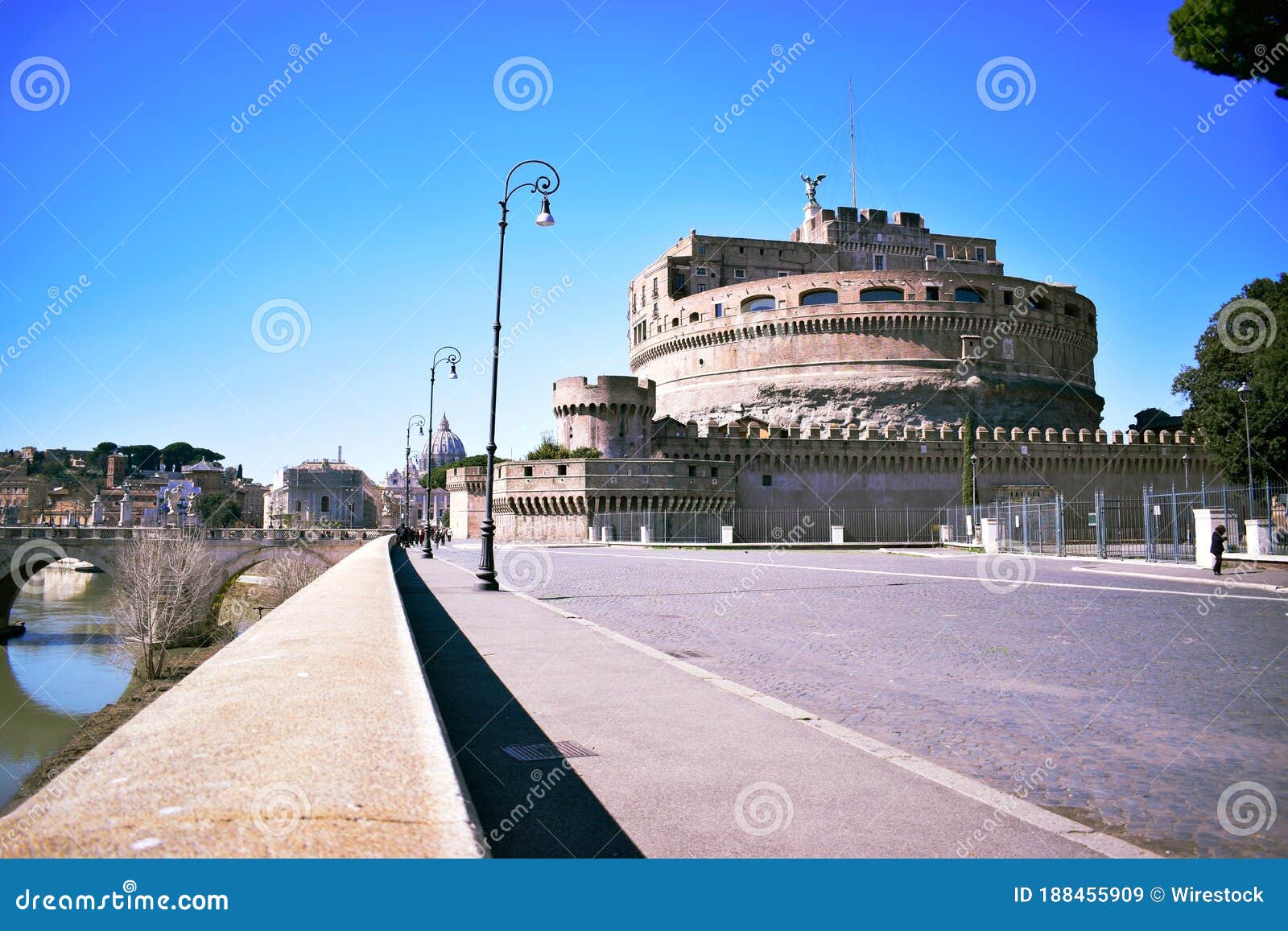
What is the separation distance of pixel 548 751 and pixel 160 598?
2775 cm

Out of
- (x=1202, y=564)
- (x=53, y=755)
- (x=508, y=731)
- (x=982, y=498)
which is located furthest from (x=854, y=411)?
(x=508, y=731)

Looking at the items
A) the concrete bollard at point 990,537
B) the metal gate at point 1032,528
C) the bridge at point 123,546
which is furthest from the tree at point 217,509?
the metal gate at point 1032,528

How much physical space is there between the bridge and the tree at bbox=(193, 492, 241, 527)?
2104 inches

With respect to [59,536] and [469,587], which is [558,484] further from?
[469,587]

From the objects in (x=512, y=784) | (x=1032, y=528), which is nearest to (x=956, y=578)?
(x=512, y=784)

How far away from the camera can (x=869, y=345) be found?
56.4 meters

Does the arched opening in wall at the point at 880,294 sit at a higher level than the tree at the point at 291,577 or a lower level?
higher

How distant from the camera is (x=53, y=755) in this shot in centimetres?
1694

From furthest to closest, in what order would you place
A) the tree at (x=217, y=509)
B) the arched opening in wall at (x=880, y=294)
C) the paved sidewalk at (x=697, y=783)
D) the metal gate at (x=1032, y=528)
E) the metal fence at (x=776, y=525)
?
1. the tree at (x=217, y=509)
2. the arched opening in wall at (x=880, y=294)
3. the metal fence at (x=776, y=525)
4. the metal gate at (x=1032, y=528)
5. the paved sidewalk at (x=697, y=783)

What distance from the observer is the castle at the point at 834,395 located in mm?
45438

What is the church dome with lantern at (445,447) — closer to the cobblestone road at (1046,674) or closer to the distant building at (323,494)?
the distant building at (323,494)

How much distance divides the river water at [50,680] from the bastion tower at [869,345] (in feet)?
109

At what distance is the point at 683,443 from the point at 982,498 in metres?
18.1

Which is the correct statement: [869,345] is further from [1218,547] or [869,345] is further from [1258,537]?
[1218,547]
